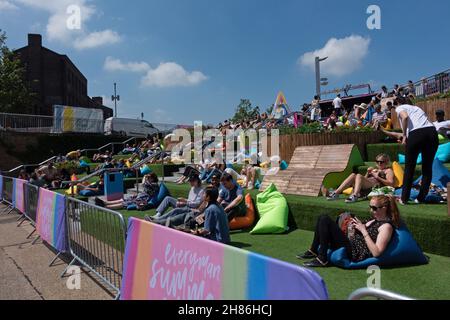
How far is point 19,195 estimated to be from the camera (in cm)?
1210

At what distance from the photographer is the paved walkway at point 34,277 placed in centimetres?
547

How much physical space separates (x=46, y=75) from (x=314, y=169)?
5614 cm

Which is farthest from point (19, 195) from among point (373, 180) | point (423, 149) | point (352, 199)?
point (423, 149)

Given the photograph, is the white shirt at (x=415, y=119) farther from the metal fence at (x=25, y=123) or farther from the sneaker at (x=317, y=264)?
the metal fence at (x=25, y=123)

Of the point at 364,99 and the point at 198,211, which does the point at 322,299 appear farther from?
the point at 364,99

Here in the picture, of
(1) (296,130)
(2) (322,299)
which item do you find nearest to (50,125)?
(1) (296,130)

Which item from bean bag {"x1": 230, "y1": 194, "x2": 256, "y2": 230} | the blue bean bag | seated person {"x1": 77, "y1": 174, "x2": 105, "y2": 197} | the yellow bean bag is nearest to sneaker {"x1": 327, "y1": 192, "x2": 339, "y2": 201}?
the yellow bean bag

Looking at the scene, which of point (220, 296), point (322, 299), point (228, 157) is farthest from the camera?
point (228, 157)

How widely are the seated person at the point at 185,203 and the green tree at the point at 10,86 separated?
32710 millimetres

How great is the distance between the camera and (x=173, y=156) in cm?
1980

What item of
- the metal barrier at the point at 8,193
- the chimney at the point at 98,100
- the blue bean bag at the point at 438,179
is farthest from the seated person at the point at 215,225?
the chimney at the point at 98,100

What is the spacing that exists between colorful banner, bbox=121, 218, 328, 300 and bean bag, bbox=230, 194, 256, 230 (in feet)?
11.0

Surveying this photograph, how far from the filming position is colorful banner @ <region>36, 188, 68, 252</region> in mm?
7184

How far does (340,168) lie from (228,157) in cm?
737
